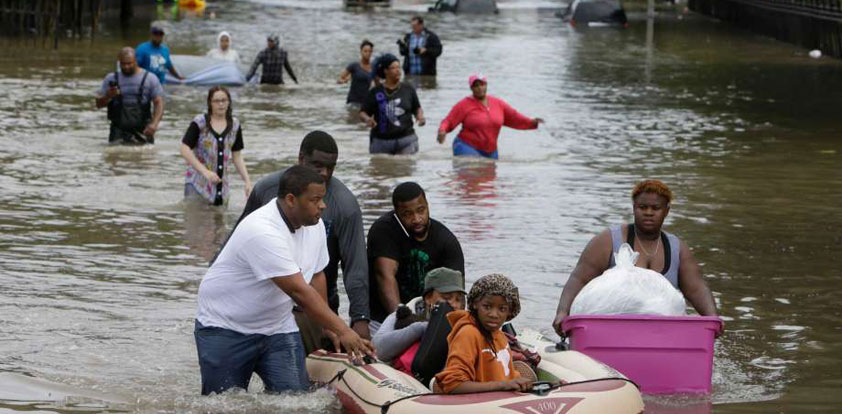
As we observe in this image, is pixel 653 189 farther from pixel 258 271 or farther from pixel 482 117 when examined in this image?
pixel 482 117

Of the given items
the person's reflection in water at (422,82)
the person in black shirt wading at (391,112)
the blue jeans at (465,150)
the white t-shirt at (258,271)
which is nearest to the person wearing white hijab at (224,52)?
the person's reflection in water at (422,82)

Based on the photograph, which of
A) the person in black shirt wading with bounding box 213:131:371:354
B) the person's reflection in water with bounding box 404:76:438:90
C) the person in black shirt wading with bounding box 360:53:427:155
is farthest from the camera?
the person's reflection in water with bounding box 404:76:438:90

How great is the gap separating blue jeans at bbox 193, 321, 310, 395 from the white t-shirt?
0.05 meters

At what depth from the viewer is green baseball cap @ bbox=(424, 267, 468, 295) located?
8.70m

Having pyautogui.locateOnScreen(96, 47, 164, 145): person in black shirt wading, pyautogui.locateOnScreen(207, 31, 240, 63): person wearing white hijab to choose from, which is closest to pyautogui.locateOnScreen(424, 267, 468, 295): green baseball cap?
pyautogui.locateOnScreen(96, 47, 164, 145): person in black shirt wading

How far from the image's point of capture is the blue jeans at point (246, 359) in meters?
8.27

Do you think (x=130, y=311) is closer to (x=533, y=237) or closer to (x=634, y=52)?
(x=533, y=237)

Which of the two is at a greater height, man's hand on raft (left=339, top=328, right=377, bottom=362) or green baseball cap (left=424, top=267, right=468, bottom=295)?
green baseball cap (left=424, top=267, right=468, bottom=295)

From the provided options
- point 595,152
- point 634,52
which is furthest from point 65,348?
point 634,52

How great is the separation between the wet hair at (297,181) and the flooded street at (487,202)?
1220 millimetres

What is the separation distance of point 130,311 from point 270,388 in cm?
342

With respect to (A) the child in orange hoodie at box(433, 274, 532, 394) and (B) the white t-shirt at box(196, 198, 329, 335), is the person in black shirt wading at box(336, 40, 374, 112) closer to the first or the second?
(B) the white t-shirt at box(196, 198, 329, 335)

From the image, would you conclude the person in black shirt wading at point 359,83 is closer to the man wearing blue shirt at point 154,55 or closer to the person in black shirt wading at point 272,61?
the man wearing blue shirt at point 154,55

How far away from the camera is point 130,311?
11773 millimetres
